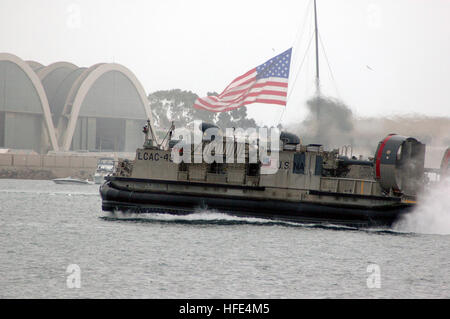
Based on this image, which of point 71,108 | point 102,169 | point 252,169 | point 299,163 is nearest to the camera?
point 299,163

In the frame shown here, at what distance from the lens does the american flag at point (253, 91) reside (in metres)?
34.6

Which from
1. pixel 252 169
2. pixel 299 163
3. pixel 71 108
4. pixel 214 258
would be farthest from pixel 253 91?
pixel 71 108

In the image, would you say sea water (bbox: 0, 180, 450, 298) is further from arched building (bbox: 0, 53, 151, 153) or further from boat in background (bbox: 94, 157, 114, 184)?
arched building (bbox: 0, 53, 151, 153)

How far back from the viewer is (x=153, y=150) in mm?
34438

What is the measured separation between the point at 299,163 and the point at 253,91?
15.6ft

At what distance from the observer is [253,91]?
3506cm

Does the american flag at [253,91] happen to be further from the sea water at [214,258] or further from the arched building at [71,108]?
the arched building at [71,108]

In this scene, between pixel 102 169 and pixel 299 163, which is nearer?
pixel 299 163

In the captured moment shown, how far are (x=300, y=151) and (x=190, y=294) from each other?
48.3 ft

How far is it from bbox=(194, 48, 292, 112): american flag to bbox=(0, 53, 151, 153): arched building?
73179mm

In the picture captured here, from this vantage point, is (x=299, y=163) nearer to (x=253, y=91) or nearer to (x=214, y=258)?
(x=253, y=91)

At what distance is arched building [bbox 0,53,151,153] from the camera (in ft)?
336

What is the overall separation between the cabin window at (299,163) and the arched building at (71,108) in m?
76.5

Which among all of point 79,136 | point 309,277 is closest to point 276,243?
point 309,277
